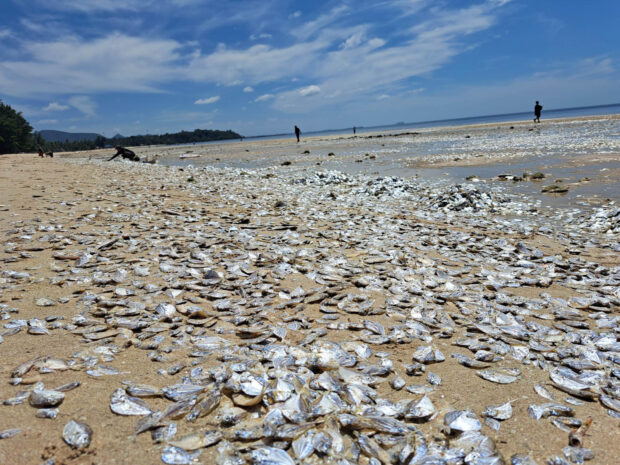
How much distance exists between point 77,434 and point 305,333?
1.88 m

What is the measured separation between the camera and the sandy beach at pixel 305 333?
215 cm

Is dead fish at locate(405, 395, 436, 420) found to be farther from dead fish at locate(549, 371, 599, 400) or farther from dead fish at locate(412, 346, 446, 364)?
dead fish at locate(549, 371, 599, 400)

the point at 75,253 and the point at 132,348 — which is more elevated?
the point at 75,253

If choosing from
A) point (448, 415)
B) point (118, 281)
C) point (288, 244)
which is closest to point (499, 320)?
point (448, 415)

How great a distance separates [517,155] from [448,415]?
68.8 ft

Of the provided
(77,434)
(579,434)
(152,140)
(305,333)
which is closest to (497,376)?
(579,434)

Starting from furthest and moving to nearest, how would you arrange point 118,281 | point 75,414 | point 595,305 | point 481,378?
point 118,281, point 595,305, point 481,378, point 75,414

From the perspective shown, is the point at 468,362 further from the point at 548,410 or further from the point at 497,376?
the point at 548,410

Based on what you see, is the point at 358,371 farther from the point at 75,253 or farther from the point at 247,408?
the point at 75,253

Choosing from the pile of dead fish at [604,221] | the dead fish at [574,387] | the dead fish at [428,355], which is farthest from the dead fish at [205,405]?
the pile of dead fish at [604,221]

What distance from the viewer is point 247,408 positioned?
2334 mm

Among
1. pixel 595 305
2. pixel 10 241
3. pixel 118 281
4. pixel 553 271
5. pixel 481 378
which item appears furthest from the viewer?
pixel 10 241

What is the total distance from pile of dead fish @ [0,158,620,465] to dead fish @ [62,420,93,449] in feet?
0.03

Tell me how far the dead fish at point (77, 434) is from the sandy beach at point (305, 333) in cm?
4
